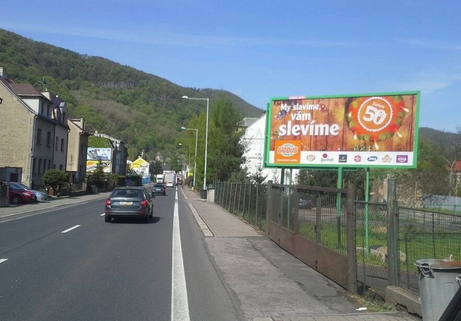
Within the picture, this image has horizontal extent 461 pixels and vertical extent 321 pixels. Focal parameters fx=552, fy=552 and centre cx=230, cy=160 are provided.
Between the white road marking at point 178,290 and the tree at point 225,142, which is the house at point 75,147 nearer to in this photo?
the tree at point 225,142

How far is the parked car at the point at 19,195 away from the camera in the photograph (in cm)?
3578

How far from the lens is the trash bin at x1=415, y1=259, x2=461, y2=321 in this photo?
Answer: 607 centimetres

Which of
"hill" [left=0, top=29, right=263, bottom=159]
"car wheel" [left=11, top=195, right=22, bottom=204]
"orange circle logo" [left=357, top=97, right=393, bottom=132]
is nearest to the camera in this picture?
"orange circle logo" [left=357, top=97, right=393, bottom=132]

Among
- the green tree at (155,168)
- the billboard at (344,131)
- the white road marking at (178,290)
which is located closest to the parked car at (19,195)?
the billboard at (344,131)

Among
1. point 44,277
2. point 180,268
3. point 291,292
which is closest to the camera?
point 291,292

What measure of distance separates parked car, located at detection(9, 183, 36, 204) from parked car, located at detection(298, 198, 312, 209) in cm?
2780

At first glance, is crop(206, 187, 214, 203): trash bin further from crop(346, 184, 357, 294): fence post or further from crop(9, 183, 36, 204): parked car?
crop(346, 184, 357, 294): fence post

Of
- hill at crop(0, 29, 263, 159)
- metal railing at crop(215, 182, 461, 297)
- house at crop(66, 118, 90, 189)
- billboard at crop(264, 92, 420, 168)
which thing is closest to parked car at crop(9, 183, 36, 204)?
billboard at crop(264, 92, 420, 168)

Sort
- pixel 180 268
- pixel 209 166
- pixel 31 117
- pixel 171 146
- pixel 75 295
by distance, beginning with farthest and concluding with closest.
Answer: pixel 171 146 < pixel 209 166 < pixel 31 117 < pixel 180 268 < pixel 75 295

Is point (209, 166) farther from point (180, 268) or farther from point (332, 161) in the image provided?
point (180, 268)

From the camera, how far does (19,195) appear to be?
3600 cm

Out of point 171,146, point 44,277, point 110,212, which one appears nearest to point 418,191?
point 110,212

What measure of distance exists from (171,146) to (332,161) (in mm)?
141345

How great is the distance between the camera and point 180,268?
37.1 feet
